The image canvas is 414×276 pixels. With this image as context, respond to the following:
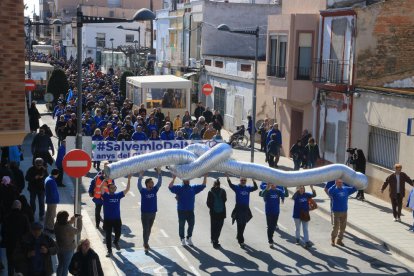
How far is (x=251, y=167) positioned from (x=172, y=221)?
155 inches

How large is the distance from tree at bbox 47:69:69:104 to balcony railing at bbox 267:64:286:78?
57.8 ft

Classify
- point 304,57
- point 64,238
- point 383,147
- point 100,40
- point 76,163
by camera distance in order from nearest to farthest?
point 64,238
point 76,163
point 383,147
point 304,57
point 100,40

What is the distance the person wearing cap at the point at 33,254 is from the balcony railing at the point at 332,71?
16.4 meters

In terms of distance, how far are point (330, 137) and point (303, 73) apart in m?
3.18

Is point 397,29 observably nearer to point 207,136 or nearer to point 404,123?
point 404,123

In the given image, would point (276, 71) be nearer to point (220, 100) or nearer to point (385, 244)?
point (220, 100)

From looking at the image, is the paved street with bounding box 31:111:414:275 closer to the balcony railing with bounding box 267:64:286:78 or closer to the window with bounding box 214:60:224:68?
the balcony railing with bounding box 267:64:286:78

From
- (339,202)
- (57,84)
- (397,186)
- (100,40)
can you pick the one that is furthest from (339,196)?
(100,40)

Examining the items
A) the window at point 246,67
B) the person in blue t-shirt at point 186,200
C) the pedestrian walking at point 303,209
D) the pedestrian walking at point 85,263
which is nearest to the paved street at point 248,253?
the pedestrian walking at point 303,209

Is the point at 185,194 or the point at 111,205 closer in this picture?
the point at 111,205

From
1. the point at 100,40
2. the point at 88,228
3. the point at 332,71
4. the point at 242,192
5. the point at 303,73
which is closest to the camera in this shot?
the point at 242,192

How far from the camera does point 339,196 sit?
16406 millimetres

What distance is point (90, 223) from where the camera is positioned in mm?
17672

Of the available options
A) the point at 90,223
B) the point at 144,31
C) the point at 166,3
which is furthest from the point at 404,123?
the point at 144,31
